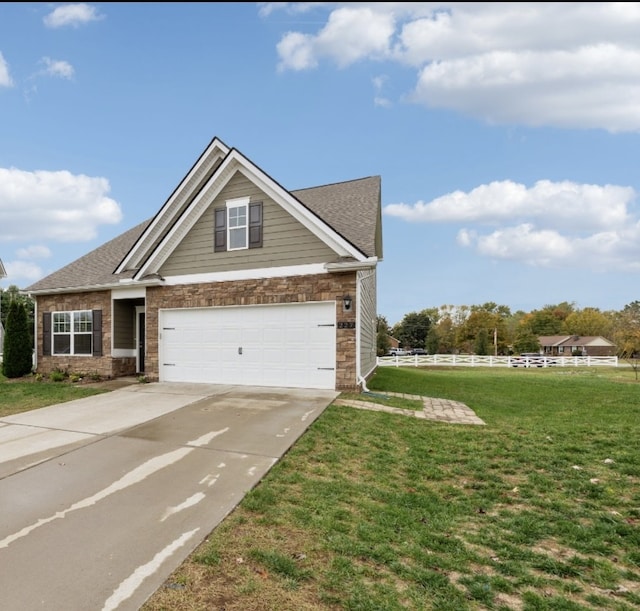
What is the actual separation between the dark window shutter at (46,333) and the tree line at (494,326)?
125 ft

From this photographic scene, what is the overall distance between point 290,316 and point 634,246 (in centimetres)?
2964

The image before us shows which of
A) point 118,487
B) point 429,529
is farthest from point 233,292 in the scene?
point 429,529

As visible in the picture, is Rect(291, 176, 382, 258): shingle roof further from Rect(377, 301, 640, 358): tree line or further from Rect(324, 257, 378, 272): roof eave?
Rect(377, 301, 640, 358): tree line

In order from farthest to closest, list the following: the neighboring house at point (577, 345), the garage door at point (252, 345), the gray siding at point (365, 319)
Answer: the neighboring house at point (577, 345) → the gray siding at point (365, 319) → the garage door at point (252, 345)

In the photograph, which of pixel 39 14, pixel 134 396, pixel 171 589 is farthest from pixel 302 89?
pixel 171 589

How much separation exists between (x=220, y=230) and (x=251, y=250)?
1.21 metres

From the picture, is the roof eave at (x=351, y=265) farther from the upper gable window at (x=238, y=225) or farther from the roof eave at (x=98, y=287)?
the roof eave at (x=98, y=287)

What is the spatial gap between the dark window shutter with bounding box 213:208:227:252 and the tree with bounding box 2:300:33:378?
790cm

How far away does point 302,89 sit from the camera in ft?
48.6

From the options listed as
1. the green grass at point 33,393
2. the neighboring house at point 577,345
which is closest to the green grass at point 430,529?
the green grass at point 33,393

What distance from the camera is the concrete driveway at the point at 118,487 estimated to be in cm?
276

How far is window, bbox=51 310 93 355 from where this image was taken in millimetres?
13616

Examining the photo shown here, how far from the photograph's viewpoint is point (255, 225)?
36.0 ft

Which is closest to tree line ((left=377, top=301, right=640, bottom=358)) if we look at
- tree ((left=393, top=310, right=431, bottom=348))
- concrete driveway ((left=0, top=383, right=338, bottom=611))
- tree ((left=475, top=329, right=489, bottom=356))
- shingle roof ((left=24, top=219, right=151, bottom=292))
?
tree ((left=393, top=310, right=431, bottom=348))
